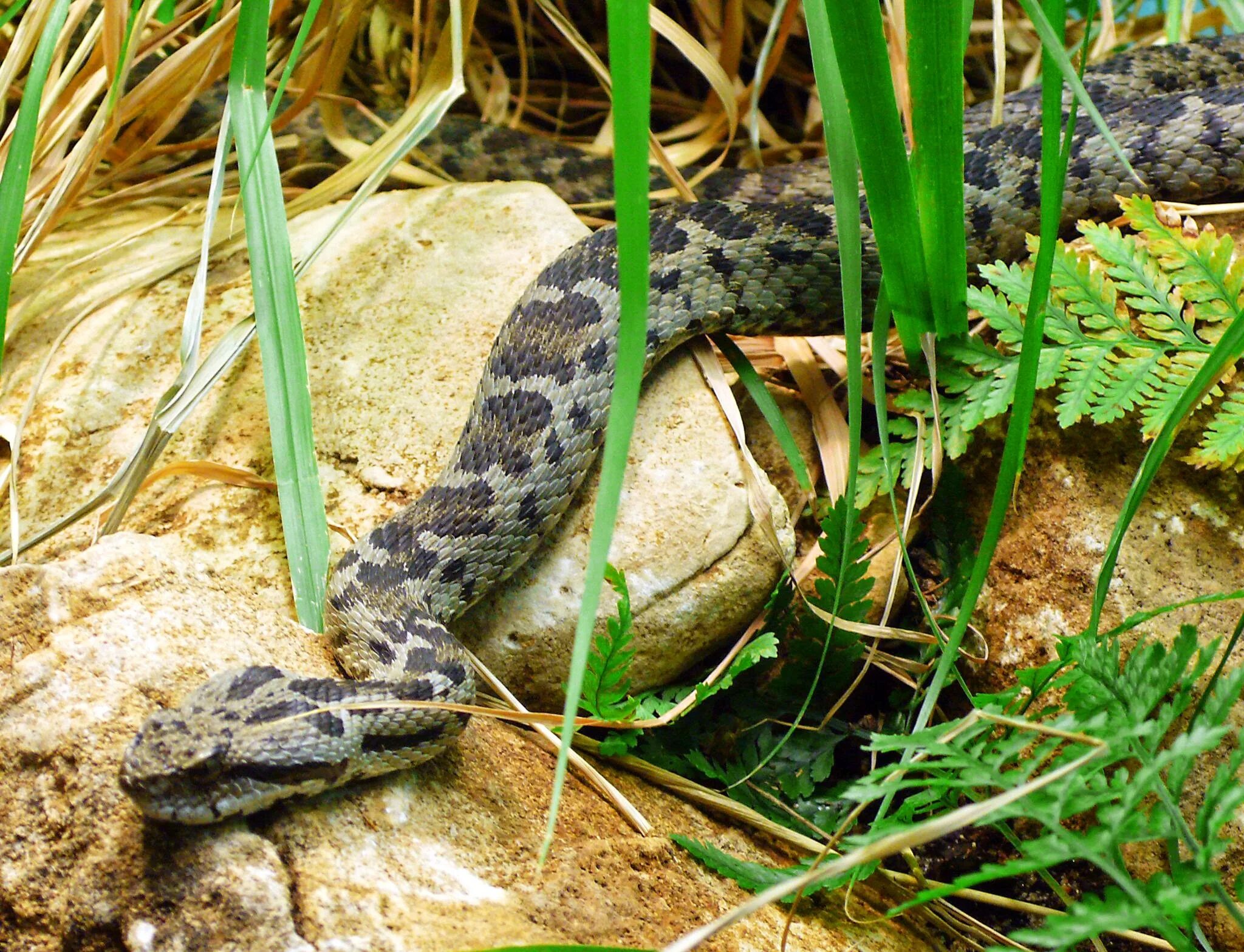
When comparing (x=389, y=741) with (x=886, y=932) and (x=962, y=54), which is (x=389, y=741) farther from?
(x=962, y=54)

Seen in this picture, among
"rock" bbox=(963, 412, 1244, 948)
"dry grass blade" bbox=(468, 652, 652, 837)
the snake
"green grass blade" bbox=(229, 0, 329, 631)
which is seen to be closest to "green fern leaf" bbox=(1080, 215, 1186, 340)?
"rock" bbox=(963, 412, 1244, 948)

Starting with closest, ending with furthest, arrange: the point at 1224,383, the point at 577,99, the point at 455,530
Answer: the point at 1224,383
the point at 455,530
the point at 577,99

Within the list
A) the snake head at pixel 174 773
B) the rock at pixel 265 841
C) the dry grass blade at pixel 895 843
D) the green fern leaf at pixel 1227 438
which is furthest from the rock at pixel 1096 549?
the snake head at pixel 174 773

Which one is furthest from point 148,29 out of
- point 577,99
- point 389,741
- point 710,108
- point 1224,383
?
point 1224,383

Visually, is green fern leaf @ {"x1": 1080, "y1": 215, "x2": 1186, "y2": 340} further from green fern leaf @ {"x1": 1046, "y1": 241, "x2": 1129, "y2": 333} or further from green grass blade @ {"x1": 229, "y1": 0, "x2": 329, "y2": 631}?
green grass blade @ {"x1": 229, "y1": 0, "x2": 329, "y2": 631}

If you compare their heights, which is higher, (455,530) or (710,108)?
(710,108)

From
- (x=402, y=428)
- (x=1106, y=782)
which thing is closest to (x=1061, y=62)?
(x=1106, y=782)
